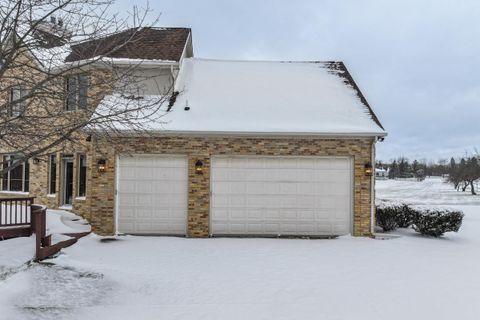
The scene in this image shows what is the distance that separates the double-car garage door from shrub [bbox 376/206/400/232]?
73.2 inches

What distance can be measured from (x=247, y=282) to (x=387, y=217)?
723cm

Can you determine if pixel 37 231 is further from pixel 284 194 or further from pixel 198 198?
pixel 284 194

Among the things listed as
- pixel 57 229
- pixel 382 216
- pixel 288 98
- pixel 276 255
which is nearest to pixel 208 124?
pixel 288 98

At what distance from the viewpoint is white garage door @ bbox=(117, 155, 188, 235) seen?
35.0 ft

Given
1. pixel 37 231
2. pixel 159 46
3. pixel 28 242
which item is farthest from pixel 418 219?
pixel 28 242

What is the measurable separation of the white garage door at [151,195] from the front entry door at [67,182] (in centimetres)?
369

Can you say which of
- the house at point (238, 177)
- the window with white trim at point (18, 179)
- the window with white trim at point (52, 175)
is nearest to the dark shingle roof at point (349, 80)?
the house at point (238, 177)

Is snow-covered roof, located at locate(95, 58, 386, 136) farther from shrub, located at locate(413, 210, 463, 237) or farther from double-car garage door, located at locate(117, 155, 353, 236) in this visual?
shrub, located at locate(413, 210, 463, 237)

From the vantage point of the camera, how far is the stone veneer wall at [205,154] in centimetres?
1048

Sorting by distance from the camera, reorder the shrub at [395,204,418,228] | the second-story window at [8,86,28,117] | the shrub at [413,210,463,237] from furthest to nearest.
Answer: the shrub at [395,204,418,228] → the shrub at [413,210,463,237] → the second-story window at [8,86,28,117]

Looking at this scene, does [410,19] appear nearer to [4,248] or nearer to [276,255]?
[276,255]

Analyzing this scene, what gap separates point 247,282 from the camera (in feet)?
21.6

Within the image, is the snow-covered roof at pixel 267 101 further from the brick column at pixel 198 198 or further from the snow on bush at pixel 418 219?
the snow on bush at pixel 418 219

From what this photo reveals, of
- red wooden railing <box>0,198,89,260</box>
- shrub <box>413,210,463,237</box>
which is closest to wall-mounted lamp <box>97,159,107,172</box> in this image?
red wooden railing <box>0,198,89,260</box>
